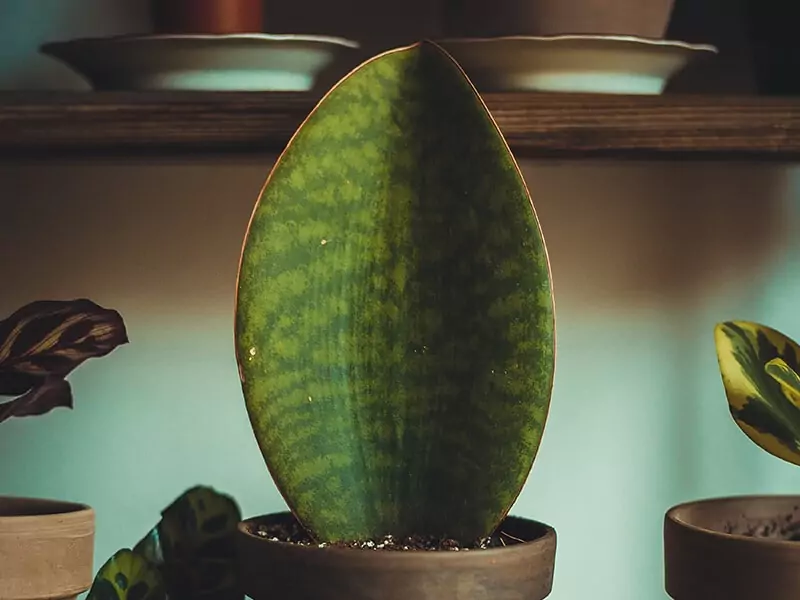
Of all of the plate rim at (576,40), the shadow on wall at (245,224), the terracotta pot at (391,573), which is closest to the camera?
the terracotta pot at (391,573)

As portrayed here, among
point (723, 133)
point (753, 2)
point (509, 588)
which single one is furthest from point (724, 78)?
point (509, 588)

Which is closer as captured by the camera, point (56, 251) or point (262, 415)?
point (262, 415)

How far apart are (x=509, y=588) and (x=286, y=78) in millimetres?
289

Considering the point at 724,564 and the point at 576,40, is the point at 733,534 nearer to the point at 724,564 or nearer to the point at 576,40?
the point at 724,564

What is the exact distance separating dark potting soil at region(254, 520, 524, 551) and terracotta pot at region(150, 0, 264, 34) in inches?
10.5

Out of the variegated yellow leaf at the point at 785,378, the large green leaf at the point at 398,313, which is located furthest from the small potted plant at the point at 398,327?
the variegated yellow leaf at the point at 785,378

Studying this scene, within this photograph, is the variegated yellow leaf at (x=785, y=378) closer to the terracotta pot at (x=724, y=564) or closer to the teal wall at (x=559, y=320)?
the terracotta pot at (x=724, y=564)

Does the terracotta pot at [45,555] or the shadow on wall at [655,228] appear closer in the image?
the terracotta pot at [45,555]

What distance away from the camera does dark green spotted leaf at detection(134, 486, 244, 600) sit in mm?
570

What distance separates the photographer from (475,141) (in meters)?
0.47

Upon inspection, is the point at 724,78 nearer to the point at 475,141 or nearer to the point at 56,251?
the point at 475,141

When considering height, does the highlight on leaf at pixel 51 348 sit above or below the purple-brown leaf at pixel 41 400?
above

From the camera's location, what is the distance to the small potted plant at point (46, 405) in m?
0.46

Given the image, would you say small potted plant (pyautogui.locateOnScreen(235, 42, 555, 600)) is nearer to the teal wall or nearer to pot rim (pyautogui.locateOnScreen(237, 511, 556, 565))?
pot rim (pyautogui.locateOnScreen(237, 511, 556, 565))
